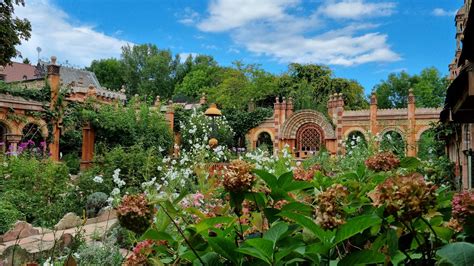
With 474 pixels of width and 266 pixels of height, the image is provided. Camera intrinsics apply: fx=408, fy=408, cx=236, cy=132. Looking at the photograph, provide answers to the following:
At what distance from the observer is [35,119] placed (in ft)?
47.1

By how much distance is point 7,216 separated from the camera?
6113 millimetres

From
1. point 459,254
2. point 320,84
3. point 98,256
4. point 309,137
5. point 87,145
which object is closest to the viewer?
point 459,254

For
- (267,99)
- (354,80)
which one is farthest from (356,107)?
(267,99)

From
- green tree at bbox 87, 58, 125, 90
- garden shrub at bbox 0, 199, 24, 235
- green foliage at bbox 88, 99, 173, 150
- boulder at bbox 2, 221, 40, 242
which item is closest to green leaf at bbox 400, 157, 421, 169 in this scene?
boulder at bbox 2, 221, 40, 242

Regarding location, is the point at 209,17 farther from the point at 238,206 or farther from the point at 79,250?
the point at 238,206

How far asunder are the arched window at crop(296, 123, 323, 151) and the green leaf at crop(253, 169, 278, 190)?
19630 mm

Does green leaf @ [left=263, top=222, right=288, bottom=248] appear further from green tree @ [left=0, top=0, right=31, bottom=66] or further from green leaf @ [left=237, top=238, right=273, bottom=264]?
green tree @ [left=0, top=0, right=31, bottom=66]

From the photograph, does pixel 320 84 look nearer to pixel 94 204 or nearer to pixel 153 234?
pixel 94 204

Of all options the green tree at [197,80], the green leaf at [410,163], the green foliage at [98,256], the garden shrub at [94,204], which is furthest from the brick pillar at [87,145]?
the green tree at [197,80]

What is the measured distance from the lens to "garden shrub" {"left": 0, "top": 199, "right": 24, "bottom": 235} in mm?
5940

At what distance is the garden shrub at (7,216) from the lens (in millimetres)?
5940

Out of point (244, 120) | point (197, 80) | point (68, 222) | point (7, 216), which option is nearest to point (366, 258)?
point (68, 222)

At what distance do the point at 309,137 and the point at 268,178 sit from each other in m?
20.1

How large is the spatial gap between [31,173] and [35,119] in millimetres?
6834
